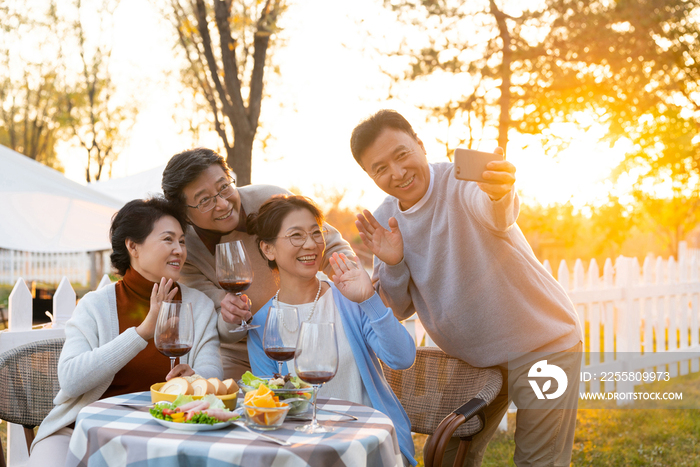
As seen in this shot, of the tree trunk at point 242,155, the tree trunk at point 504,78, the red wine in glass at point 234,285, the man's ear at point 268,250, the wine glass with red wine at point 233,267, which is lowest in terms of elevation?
the red wine in glass at point 234,285

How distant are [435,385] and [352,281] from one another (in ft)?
3.41

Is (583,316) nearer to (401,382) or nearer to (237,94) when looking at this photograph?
(401,382)

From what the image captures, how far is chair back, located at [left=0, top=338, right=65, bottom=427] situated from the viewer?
290 cm

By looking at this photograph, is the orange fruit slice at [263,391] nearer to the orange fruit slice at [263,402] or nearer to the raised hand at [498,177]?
the orange fruit slice at [263,402]


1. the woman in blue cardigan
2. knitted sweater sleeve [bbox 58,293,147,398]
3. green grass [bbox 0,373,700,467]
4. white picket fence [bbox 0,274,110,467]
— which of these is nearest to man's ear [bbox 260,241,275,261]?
the woman in blue cardigan

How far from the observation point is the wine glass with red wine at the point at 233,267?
2703mm

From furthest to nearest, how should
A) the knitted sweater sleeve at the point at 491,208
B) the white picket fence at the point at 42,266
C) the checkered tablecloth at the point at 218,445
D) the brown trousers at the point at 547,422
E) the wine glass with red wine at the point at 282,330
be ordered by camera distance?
1. the white picket fence at the point at 42,266
2. the brown trousers at the point at 547,422
3. the knitted sweater sleeve at the point at 491,208
4. the wine glass with red wine at the point at 282,330
5. the checkered tablecloth at the point at 218,445

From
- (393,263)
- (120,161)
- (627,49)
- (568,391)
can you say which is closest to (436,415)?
(568,391)

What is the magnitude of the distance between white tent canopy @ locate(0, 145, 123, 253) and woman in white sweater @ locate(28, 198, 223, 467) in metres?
→ 6.22

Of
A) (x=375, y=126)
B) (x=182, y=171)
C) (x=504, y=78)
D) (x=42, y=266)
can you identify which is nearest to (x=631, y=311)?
(x=504, y=78)

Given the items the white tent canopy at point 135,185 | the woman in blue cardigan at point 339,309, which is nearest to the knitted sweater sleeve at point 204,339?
the woman in blue cardigan at point 339,309

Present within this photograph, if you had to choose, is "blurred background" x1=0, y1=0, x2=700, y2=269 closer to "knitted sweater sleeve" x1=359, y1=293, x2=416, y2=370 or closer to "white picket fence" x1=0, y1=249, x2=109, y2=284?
"knitted sweater sleeve" x1=359, y1=293, x2=416, y2=370

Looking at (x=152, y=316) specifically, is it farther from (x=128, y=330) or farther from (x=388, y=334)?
(x=388, y=334)

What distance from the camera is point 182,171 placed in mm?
3008
